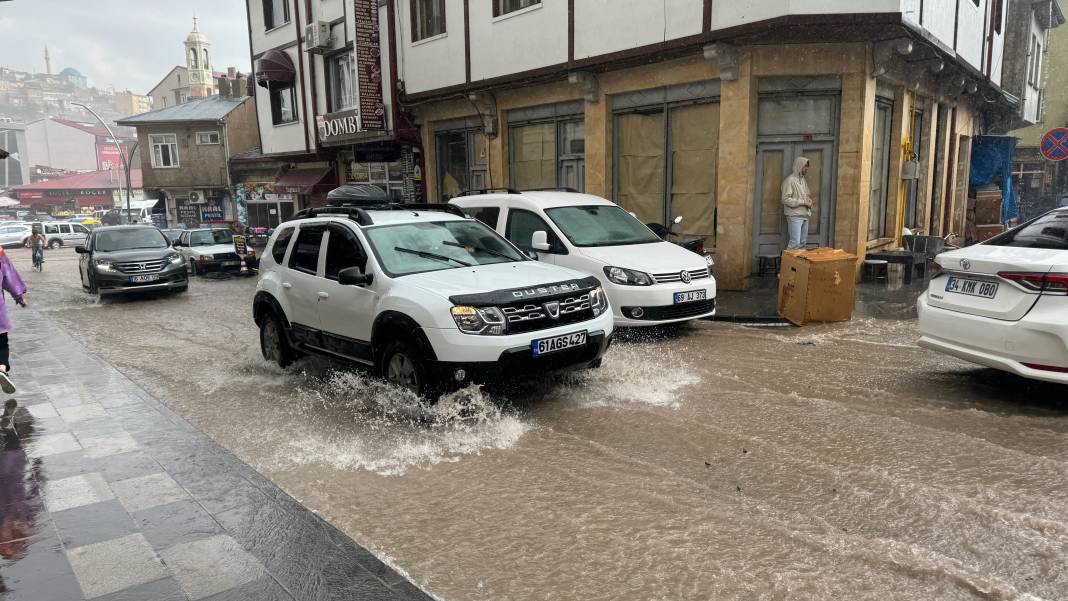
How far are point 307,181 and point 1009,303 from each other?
74.7ft

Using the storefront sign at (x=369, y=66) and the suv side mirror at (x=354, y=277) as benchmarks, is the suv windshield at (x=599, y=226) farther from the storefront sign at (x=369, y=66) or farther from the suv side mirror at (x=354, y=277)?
the storefront sign at (x=369, y=66)

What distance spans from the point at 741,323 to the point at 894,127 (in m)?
6.88

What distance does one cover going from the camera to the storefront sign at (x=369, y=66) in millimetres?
19188

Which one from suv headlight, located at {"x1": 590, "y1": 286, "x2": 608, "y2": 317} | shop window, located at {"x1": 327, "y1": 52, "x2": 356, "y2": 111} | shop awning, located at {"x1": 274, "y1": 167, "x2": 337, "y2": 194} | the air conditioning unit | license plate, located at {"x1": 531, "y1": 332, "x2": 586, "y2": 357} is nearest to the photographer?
license plate, located at {"x1": 531, "y1": 332, "x2": 586, "y2": 357}

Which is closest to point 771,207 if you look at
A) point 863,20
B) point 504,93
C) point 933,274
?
point 863,20

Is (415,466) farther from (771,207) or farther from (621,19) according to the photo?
(621,19)

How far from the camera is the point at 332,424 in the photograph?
589 cm

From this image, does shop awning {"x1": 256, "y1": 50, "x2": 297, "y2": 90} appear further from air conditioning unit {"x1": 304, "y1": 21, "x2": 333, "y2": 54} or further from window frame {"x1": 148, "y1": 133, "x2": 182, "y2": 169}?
window frame {"x1": 148, "y1": 133, "x2": 182, "y2": 169}

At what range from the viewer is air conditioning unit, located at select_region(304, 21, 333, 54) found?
2142cm

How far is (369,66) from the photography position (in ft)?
63.3

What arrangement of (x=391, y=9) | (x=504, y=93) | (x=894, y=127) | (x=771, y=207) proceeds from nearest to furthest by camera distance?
(x=771, y=207), (x=894, y=127), (x=504, y=93), (x=391, y=9)

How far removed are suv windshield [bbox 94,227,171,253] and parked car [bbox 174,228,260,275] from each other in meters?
2.67

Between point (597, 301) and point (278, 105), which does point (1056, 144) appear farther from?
point (278, 105)

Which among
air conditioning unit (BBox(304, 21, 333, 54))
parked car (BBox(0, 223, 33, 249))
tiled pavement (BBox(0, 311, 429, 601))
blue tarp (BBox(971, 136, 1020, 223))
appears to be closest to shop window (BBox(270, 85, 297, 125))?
air conditioning unit (BBox(304, 21, 333, 54))
